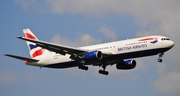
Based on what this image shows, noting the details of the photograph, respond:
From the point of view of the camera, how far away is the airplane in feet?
220

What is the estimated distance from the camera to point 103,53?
68.1m

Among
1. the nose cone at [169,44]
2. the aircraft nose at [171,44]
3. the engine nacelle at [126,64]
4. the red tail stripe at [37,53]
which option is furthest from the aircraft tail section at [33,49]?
the aircraft nose at [171,44]

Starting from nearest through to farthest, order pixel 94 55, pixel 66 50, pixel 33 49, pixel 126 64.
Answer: pixel 94 55
pixel 66 50
pixel 126 64
pixel 33 49

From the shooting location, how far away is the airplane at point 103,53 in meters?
66.9

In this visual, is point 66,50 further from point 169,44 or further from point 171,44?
point 171,44

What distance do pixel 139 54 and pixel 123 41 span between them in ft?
10.7

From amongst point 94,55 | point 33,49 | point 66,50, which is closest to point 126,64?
point 94,55

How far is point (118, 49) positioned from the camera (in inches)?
2667

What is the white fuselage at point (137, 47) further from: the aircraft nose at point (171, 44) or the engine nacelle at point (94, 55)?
the engine nacelle at point (94, 55)

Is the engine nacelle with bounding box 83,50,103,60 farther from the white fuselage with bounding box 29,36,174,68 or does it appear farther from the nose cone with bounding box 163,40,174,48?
the nose cone with bounding box 163,40,174,48

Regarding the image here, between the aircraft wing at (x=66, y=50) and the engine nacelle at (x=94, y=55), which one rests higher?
the aircraft wing at (x=66, y=50)

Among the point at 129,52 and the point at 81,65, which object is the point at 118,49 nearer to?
the point at 129,52

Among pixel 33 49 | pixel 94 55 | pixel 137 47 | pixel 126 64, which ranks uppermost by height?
pixel 33 49

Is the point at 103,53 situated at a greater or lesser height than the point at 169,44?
lesser
